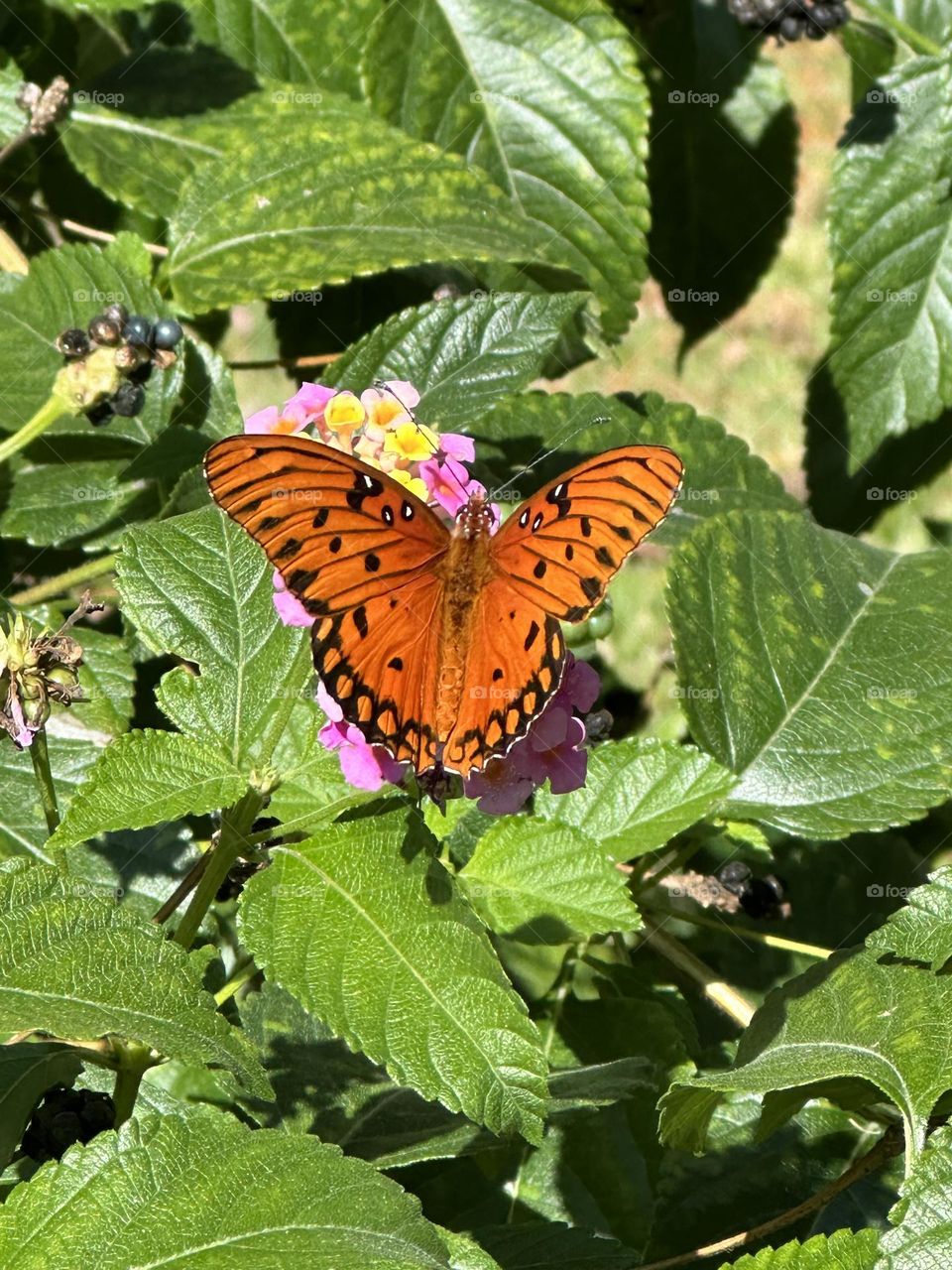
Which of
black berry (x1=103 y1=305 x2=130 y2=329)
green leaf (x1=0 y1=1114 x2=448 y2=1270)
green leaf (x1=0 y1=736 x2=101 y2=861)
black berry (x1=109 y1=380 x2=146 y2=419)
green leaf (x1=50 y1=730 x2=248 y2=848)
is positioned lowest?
green leaf (x1=0 y1=736 x2=101 y2=861)

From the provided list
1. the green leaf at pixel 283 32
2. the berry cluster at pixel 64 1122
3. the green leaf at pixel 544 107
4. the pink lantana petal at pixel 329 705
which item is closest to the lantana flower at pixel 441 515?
the pink lantana petal at pixel 329 705

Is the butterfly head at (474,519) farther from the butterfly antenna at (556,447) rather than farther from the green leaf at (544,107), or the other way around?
the green leaf at (544,107)

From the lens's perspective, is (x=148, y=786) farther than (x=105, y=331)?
No

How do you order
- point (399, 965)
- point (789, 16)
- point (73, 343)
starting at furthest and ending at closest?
point (789, 16), point (73, 343), point (399, 965)

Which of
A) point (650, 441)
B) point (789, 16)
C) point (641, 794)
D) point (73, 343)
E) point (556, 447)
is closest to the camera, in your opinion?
point (641, 794)

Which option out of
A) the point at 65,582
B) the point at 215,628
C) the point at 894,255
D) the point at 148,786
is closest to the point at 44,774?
the point at 148,786

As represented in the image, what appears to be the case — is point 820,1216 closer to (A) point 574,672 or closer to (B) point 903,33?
(A) point 574,672

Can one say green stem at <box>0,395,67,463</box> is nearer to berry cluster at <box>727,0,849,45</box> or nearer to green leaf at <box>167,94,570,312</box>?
green leaf at <box>167,94,570,312</box>

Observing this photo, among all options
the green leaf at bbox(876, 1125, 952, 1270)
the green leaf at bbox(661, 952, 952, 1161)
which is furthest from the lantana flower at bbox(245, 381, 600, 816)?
the green leaf at bbox(876, 1125, 952, 1270)

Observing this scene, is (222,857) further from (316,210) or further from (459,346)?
(316,210)
